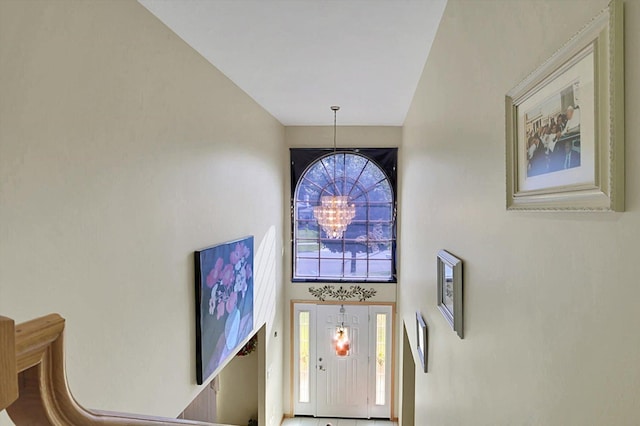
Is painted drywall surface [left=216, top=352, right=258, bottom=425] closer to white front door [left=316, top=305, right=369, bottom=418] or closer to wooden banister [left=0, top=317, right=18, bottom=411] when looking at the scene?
white front door [left=316, top=305, right=369, bottom=418]

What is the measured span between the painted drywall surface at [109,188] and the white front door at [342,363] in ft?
10.8

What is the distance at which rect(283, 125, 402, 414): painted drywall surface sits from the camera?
5.74 metres

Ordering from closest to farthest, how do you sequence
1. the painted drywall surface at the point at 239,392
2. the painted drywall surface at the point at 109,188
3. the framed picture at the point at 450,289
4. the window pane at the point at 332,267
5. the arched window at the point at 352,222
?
the painted drywall surface at the point at 109,188
the framed picture at the point at 450,289
the painted drywall surface at the point at 239,392
the arched window at the point at 352,222
the window pane at the point at 332,267

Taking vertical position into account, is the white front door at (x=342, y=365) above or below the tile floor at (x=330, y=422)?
above

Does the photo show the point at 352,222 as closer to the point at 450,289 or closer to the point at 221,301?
the point at 221,301

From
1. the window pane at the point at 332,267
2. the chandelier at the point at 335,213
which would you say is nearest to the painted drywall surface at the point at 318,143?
the window pane at the point at 332,267

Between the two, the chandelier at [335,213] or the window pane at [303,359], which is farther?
the window pane at [303,359]

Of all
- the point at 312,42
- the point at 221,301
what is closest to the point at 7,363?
the point at 312,42

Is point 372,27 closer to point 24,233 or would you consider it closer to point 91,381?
point 24,233

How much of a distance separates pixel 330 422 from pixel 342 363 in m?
0.91

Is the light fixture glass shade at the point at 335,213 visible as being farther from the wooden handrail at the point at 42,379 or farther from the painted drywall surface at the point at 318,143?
the wooden handrail at the point at 42,379

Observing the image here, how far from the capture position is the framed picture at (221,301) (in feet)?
9.21

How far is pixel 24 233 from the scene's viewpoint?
4.71ft

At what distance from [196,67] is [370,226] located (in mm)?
3734
